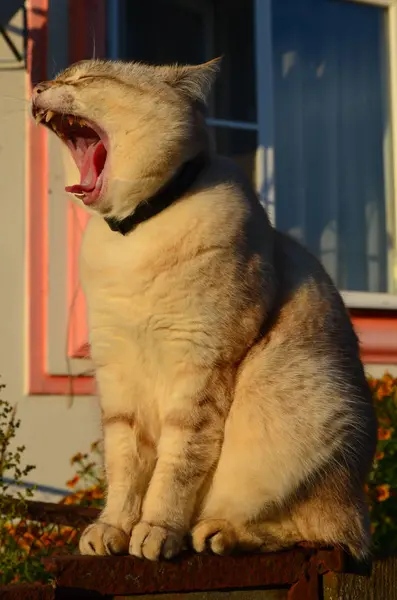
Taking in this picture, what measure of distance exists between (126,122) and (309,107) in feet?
9.67

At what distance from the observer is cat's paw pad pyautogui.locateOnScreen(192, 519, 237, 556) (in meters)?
1.77

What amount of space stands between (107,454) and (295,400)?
0.41 meters

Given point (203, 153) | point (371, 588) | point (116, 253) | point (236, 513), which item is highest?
point (203, 153)

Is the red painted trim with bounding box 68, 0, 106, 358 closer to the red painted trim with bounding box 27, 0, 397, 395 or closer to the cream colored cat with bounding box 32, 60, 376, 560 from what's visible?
the red painted trim with bounding box 27, 0, 397, 395

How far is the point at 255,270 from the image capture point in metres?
1.92

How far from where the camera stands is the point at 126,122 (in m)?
1.97

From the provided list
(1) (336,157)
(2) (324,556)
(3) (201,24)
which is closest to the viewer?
(2) (324,556)

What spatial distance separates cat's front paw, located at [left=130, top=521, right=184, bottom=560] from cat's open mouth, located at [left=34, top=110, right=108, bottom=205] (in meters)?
0.68

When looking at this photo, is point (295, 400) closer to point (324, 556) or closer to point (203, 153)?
point (324, 556)

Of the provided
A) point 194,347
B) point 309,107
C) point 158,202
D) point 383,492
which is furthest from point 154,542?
point 309,107

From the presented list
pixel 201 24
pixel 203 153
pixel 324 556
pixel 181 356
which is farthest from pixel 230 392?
pixel 201 24

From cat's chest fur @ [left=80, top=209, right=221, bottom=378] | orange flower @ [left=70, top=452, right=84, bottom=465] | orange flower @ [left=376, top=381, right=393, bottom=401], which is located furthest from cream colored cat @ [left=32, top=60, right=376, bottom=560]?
orange flower @ [left=70, top=452, right=84, bottom=465]

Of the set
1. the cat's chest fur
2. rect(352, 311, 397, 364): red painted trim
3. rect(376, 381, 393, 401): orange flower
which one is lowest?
rect(376, 381, 393, 401): orange flower

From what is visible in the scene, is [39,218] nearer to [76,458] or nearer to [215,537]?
[76,458]
